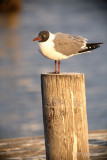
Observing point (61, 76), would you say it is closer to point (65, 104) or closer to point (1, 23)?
point (65, 104)

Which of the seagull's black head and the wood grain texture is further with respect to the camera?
the wood grain texture

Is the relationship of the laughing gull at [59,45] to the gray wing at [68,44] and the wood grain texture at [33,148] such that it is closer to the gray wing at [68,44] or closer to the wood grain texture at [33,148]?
the gray wing at [68,44]

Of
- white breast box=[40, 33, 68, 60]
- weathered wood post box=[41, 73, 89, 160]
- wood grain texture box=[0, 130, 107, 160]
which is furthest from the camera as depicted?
wood grain texture box=[0, 130, 107, 160]

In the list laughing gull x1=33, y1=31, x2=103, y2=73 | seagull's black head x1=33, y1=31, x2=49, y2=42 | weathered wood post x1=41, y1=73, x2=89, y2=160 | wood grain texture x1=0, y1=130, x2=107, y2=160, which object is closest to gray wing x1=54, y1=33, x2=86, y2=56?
laughing gull x1=33, y1=31, x2=103, y2=73

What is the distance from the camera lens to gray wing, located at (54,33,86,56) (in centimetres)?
406

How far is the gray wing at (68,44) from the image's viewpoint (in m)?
4.06

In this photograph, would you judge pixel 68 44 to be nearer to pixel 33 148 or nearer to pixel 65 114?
pixel 65 114

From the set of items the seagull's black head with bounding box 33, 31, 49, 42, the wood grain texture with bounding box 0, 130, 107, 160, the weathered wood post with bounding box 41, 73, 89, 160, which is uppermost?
the seagull's black head with bounding box 33, 31, 49, 42

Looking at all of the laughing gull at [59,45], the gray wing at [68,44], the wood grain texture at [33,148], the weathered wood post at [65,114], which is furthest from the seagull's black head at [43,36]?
the wood grain texture at [33,148]

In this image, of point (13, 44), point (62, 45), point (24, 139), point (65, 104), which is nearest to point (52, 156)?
point (65, 104)

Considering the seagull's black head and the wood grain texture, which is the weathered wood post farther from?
the wood grain texture

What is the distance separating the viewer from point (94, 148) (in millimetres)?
4828

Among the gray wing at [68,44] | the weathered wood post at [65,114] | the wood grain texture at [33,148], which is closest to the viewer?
the weathered wood post at [65,114]

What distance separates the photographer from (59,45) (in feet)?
13.3
